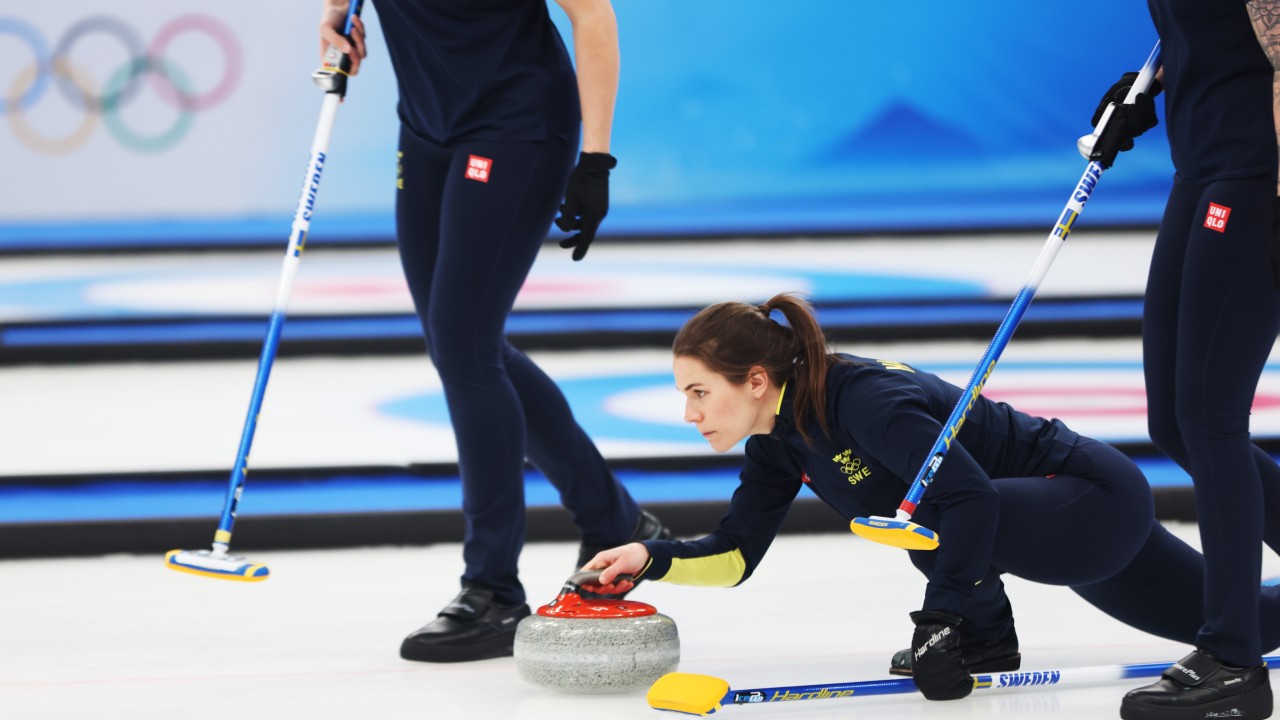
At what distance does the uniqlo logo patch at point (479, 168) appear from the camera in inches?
90.0

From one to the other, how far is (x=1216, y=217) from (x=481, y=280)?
1.05 metres

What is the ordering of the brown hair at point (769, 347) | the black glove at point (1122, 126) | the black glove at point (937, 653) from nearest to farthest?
the black glove at point (937, 653) < the brown hair at point (769, 347) < the black glove at point (1122, 126)

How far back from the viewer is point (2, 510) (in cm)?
329

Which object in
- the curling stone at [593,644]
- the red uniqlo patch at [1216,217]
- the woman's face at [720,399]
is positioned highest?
the red uniqlo patch at [1216,217]

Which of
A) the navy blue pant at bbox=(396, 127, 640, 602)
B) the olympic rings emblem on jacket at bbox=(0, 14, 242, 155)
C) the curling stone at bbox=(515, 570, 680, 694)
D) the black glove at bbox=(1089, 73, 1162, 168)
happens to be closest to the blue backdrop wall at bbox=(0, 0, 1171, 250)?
the olympic rings emblem on jacket at bbox=(0, 14, 242, 155)

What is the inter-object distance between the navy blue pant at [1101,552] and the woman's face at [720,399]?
31 cm

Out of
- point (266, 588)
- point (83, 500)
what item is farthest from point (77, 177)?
point (266, 588)

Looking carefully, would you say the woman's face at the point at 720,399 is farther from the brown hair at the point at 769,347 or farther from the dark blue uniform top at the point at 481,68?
the dark blue uniform top at the point at 481,68

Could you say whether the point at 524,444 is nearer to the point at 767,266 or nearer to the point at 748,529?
the point at 748,529

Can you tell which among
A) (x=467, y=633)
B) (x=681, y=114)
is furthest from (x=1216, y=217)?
(x=681, y=114)

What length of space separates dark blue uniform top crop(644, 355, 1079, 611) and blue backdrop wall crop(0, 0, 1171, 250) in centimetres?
471

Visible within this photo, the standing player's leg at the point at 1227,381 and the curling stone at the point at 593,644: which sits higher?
the standing player's leg at the point at 1227,381

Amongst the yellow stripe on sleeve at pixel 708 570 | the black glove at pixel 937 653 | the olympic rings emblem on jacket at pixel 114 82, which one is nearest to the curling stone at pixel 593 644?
the yellow stripe on sleeve at pixel 708 570

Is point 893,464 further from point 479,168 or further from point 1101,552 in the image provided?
point 479,168
